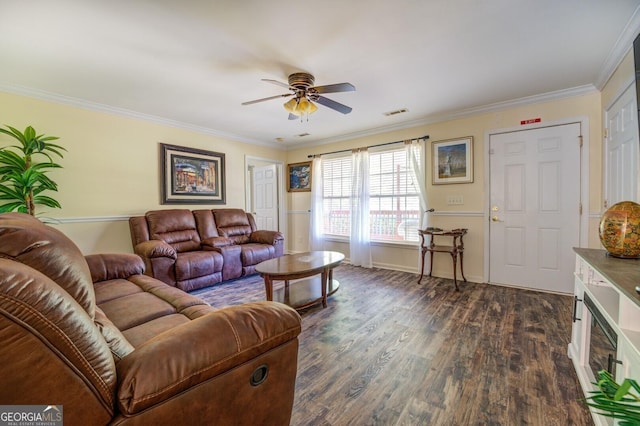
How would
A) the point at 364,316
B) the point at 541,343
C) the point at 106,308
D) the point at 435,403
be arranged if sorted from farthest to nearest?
the point at 364,316 < the point at 541,343 < the point at 106,308 < the point at 435,403

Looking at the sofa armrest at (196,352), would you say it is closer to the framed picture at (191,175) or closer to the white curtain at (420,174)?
the white curtain at (420,174)

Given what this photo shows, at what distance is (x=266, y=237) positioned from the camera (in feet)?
14.6

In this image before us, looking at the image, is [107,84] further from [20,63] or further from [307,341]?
[307,341]

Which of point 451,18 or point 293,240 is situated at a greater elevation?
point 451,18

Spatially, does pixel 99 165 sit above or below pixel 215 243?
above

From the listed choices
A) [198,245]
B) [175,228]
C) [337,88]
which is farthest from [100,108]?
[337,88]

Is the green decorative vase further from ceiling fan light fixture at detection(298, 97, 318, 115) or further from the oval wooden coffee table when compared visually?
ceiling fan light fixture at detection(298, 97, 318, 115)

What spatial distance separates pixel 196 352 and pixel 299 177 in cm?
509

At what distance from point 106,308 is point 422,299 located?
9.55 ft

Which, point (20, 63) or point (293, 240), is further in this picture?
point (293, 240)

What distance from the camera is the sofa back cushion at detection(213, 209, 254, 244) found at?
4.46m

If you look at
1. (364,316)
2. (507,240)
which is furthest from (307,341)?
(507,240)

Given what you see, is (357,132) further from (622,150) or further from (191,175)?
(622,150)

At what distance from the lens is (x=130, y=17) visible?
186cm
